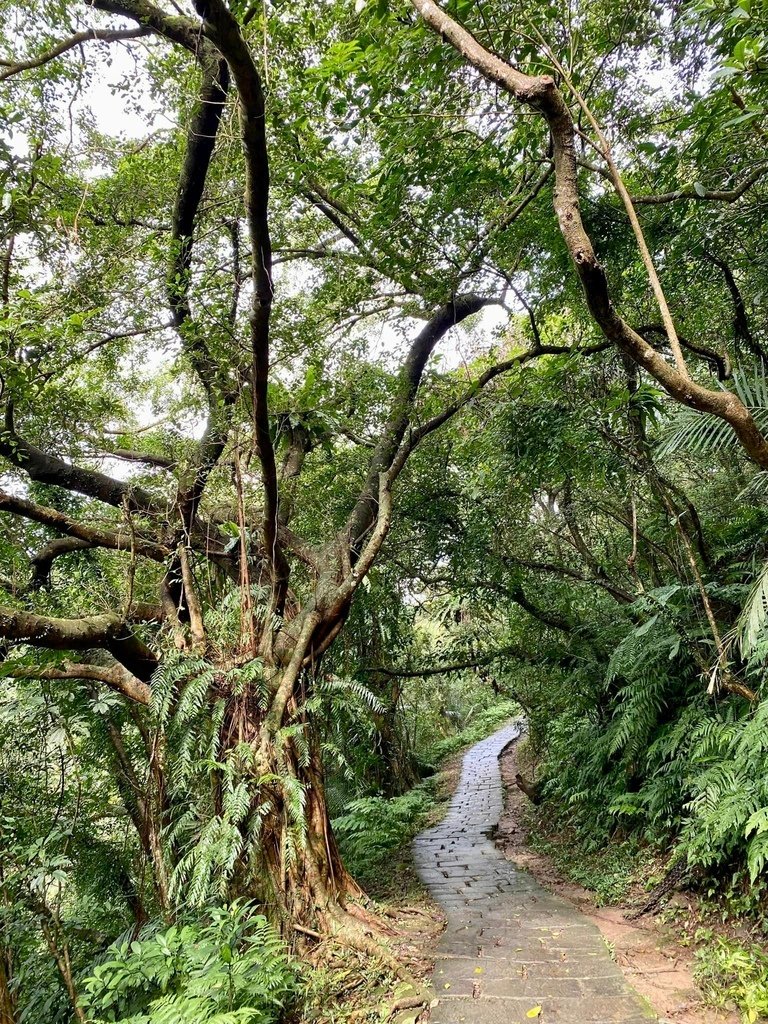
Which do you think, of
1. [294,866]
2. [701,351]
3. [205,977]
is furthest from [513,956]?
[701,351]

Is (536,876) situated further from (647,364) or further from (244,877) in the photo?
(647,364)

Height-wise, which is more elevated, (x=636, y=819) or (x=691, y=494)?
(x=691, y=494)

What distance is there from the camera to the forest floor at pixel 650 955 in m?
3.10

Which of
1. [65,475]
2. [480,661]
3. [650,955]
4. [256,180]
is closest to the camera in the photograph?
[256,180]

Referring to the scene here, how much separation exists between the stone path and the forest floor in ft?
0.33

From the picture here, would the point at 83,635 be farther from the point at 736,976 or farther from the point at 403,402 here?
the point at 736,976

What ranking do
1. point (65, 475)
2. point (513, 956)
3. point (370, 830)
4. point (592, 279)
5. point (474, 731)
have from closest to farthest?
point (592, 279)
point (513, 956)
point (65, 475)
point (370, 830)
point (474, 731)

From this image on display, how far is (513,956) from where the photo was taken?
3.89 metres

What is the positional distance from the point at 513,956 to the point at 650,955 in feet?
2.93

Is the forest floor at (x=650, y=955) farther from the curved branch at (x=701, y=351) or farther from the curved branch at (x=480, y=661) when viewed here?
the curved branch at (x=701, y=351)

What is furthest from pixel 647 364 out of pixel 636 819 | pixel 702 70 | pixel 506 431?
pixel 636 819

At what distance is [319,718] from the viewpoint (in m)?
5.09

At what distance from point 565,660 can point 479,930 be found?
3750mm

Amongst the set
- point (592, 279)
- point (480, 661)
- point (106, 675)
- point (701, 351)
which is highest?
point (701, 351)
